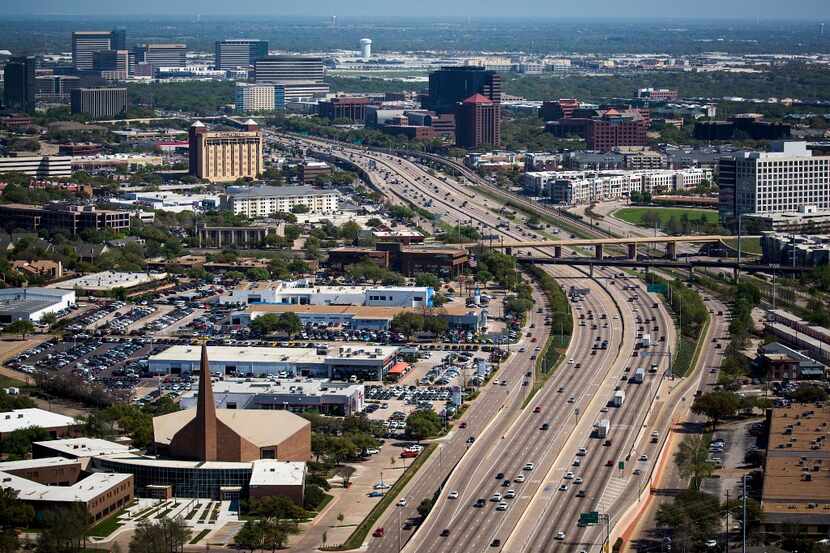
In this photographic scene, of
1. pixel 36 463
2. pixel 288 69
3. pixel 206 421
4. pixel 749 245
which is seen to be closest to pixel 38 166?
pixel 749 245

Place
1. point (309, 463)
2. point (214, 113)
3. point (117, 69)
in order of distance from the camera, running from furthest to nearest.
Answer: point (117, 69)
point (214, 113)
point (309, 463)

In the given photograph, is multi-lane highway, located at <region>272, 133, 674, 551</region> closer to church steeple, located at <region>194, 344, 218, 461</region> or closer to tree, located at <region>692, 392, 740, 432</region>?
tree, located at <region>692, 392, 740, 432</region>

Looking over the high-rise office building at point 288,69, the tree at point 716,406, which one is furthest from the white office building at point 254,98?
the tree at point 716,406

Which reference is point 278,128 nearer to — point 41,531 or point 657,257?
point 657,257

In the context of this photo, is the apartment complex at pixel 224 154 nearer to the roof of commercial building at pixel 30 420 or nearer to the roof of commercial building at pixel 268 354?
the roof of commercial building at pixel 268 354

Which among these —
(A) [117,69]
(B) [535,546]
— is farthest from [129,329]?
(A) [117,69]

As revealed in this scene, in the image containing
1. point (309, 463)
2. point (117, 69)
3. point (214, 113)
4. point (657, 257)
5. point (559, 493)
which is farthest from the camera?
point (117, 69)

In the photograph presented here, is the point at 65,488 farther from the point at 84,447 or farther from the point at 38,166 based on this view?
the point at 38,166

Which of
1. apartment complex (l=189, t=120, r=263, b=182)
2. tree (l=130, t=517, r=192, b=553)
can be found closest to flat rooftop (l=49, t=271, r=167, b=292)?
tree (l=130, t=517, r=192, b=553)
